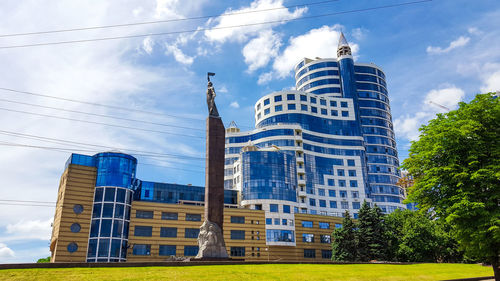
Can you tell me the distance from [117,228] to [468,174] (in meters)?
52.6

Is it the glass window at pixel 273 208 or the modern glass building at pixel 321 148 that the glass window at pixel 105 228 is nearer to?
the modern glass building at pixel 321 148

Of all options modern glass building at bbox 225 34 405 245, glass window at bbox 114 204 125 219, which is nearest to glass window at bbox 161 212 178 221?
glass window at bbox 114 204 125 219

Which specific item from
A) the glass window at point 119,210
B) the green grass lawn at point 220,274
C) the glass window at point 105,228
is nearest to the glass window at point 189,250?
→ the glass window at point 119,210

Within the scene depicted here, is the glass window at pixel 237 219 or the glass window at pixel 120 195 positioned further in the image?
the glass window at pixel 237 219

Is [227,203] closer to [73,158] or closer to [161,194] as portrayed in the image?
[161,194]

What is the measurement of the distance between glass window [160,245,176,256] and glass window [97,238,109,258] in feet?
31.4

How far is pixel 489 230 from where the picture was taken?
79.5 ft

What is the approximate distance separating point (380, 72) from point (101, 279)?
112421 mm

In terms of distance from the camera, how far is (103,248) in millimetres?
58438

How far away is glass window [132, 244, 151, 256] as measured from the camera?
205ft

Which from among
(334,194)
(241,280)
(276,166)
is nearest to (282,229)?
(276,166)

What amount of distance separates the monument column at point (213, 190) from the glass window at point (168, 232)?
30269mm

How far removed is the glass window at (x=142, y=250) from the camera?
62.6 m

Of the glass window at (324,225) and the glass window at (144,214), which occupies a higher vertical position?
the glass window at (144,214)
